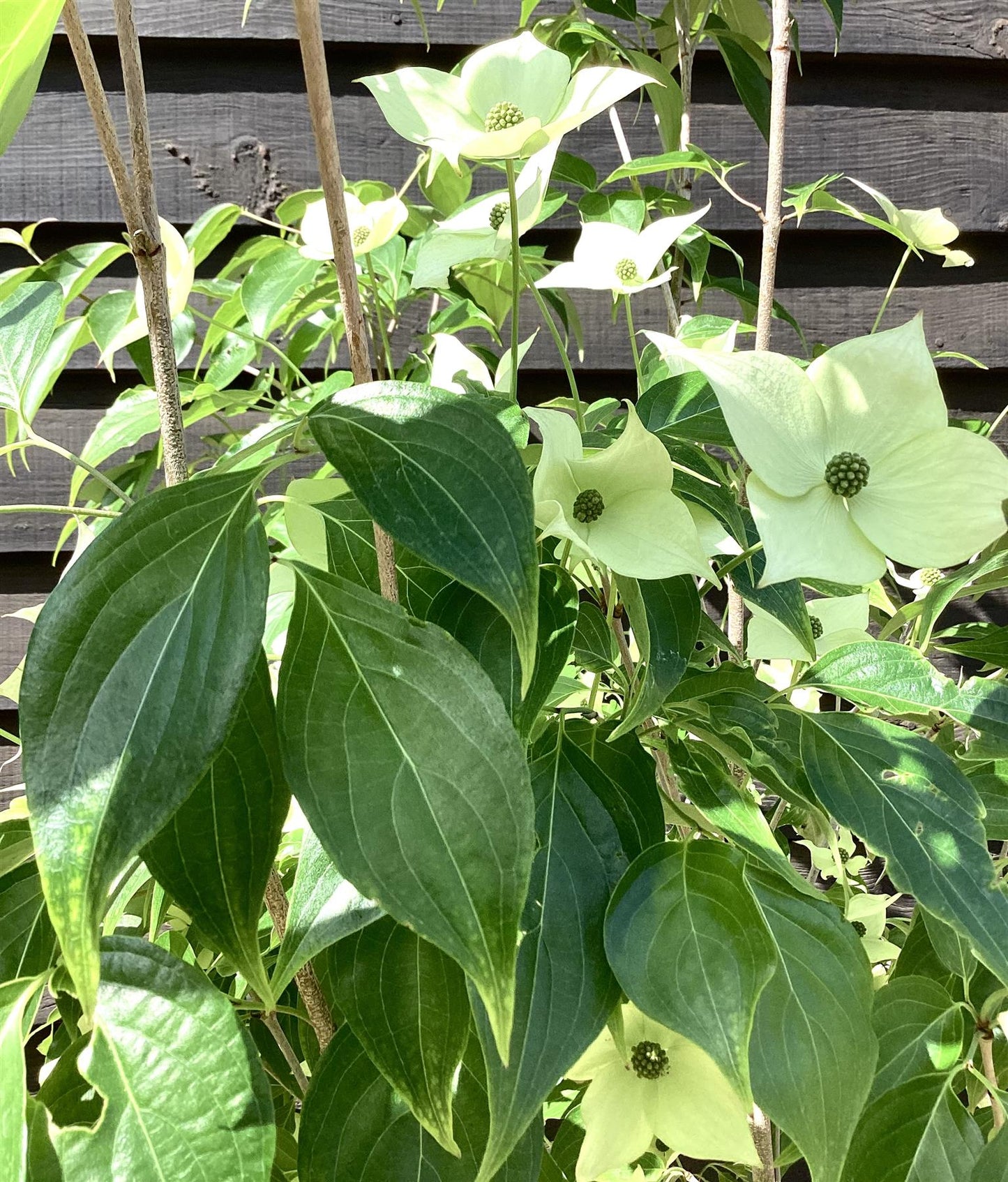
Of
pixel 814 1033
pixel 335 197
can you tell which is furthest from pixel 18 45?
pixel 814 1033

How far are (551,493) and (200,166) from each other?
0.89 m

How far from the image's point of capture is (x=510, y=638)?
275 millimetres

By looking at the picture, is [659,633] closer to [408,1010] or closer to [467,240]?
[408,1010]

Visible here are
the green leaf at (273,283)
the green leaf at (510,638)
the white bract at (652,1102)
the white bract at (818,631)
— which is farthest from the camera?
the green leaf at (273,283)

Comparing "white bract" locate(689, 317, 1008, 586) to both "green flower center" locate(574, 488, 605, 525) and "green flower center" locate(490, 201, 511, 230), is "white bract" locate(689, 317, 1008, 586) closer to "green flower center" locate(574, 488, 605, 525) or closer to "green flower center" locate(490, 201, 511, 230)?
"green flower center" locate(574, 488, 605, 525)

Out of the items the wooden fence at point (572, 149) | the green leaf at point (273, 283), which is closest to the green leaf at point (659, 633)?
the green leaf at point (273, 283)

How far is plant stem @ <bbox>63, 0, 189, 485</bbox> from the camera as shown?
251mm

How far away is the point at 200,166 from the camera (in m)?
1.03

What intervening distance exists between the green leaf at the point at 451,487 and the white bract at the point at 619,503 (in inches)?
2.5

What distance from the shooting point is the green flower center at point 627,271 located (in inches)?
20.9

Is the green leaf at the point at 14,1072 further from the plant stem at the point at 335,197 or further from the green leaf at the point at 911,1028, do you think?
the green leaf at the point at 911,1028

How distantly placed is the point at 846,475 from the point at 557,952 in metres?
0.20

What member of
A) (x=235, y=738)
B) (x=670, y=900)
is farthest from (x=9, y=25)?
(x=670, y=900)

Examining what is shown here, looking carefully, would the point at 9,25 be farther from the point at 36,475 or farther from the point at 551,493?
the point at 36,475
